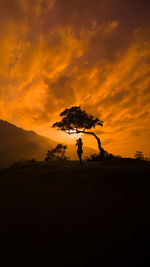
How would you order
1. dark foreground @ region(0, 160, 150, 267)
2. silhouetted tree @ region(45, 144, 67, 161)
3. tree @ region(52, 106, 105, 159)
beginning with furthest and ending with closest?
silhouetted tree @ region(45, 144, 67, 161) < tree @ region(52, 106, 105, 159) < dark foreground @ region(0, 160, 150, 267)

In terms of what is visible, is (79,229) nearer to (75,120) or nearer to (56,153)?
(75,120)

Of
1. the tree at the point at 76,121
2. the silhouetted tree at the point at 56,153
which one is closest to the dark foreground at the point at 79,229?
the tree at the point at 76,121

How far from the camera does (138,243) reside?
241cm

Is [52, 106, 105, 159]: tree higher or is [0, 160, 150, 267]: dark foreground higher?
[52, 106, 105, 159]: tree

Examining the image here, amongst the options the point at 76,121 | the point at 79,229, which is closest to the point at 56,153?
the point at 76,121

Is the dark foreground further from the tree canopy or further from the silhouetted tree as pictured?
the silhouetted tree

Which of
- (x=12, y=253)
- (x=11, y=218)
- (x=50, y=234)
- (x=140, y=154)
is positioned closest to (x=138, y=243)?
(x=50, y=234)

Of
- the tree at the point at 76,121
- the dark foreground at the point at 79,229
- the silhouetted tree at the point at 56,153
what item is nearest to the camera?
the dark foreground at the point at 79,229

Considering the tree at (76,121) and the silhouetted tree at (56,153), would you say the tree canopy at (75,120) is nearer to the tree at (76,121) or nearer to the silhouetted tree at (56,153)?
the tree at (76,121)

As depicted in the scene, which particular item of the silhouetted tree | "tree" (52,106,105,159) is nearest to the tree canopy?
"tree" (52,106,105,159)

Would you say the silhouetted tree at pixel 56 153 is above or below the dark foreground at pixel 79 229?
above

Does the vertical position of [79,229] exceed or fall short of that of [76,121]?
it falls short

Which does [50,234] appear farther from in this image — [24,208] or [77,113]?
[77,113]

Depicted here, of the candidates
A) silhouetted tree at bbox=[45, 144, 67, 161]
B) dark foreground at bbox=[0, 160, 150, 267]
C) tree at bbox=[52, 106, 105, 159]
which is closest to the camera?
dark foreground at bbox=[0, 160, 150, 267]
